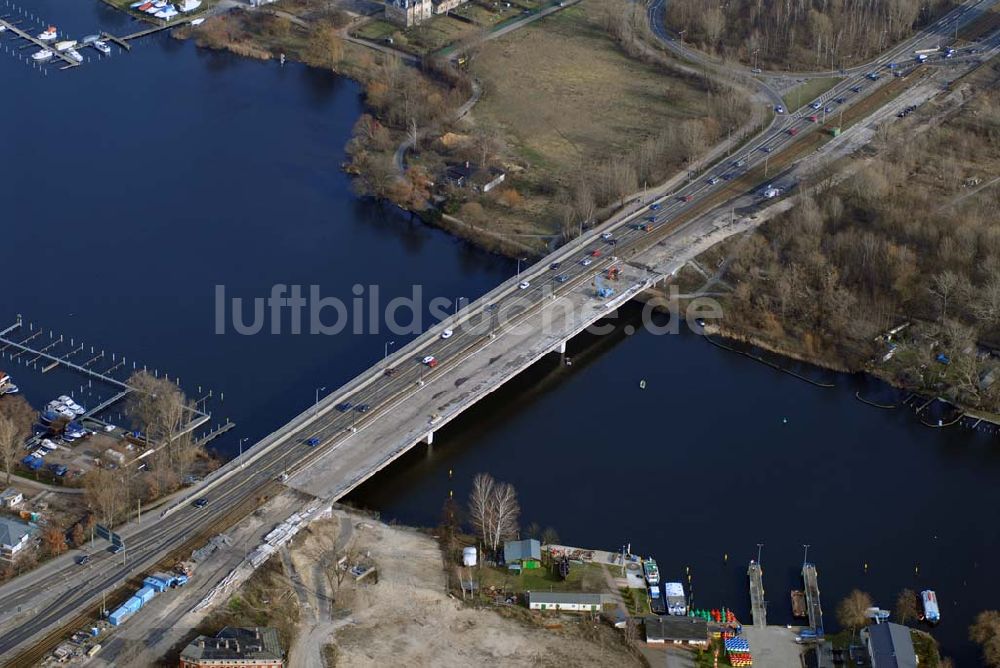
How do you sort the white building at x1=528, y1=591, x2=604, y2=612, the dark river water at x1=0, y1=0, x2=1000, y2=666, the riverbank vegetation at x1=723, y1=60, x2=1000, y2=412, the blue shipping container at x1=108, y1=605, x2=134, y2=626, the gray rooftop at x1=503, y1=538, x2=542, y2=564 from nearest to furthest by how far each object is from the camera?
1. the blue shipping container at x1=108, y1=605, x2=134, y2=626
2. the white building at x1=528, y1=591, x2=604, y2=612
3. the gray rooftop at x1=503, y1=538, x2=542, y2=564
4. the dark river water at x1=0, y1=0, x2=1000, y2=666
5. the riverbank vegetation at x1=723, y1=60, x2=1000, y2=412

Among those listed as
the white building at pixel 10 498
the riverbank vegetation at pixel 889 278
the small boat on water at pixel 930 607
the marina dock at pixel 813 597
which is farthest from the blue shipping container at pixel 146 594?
the riverbank vegetation at pixel 889 278

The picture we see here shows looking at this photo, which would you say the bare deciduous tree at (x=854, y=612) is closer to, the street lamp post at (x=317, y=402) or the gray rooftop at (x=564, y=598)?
the gray rooftop at (x=564, y=598)

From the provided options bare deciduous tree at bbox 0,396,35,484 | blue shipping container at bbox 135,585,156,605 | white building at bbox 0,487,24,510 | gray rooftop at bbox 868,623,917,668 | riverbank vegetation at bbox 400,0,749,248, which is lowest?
gray rooftop at bbox 868,623,917,668

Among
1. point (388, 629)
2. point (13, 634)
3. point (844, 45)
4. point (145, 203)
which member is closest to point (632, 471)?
point (388, 629)

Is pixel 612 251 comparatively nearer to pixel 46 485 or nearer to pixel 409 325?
pixel 409 325

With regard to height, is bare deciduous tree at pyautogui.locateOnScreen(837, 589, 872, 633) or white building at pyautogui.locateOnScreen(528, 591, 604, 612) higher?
white building at pyautogui.locateOnScreen(528, 591, 604, 612)

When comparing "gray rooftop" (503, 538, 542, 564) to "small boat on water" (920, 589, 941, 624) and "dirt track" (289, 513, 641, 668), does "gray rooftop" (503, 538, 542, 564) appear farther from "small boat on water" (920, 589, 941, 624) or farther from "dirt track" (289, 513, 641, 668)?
"small boat on water" (920, 589, 941, 624)

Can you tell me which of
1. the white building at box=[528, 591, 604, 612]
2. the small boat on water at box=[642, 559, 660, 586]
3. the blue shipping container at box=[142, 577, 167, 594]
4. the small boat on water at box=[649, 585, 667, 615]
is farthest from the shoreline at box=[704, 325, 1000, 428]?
Result: the blue shipping container at box=[142, 577, 167, 594]
